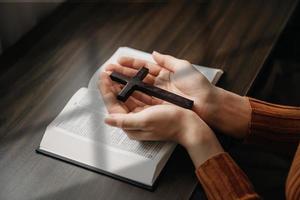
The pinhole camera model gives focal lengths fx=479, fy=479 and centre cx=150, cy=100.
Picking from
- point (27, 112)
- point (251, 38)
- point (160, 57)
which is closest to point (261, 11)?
point (251, 38)

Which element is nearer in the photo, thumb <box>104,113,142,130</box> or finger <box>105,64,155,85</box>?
thumb <box>104,113,142,130</box>

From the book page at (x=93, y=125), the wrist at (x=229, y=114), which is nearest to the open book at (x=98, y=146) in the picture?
the book page at (x=93, y=125)

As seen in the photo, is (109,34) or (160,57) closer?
(160,57)

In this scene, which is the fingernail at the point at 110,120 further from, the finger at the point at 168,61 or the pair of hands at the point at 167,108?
the finger at the point at 168,61

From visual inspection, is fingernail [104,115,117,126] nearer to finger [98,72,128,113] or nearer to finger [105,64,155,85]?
finger [98,72,128,113]

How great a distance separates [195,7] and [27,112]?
20.2 inches

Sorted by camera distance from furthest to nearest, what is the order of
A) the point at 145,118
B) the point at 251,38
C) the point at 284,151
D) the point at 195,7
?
the point at 195,7 < the point at 251,38 < the point at 284,151 < the point at 145,118

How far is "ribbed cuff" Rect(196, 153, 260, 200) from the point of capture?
796 millimetres

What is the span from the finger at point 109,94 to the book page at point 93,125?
3 centimetres

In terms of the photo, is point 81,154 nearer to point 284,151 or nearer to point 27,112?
point 27,112

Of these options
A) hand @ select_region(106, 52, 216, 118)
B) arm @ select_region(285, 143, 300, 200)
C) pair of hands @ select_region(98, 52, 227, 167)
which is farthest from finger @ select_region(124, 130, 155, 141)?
arm @ select_region(285, 143, 300, 200)

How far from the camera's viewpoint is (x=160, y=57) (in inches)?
38.9

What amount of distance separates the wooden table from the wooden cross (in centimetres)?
9

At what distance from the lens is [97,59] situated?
108 centimetres
